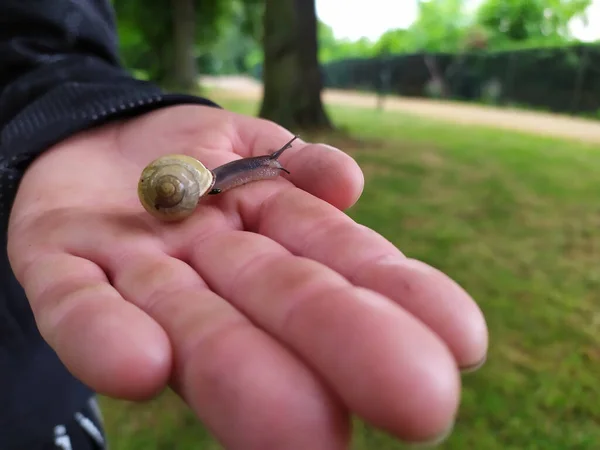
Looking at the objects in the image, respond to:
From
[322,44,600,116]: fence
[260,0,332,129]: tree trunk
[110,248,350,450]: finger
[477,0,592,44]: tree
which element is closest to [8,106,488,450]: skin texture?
[110,248,350,450]: finger

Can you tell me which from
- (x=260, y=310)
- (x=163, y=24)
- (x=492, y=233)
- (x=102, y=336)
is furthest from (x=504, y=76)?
(x=102, y=336)

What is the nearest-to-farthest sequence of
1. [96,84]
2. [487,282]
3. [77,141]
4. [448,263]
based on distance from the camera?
[77,141], [96,84], [487,282], [448,263]

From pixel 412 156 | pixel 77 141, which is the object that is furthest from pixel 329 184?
pixel 412 156

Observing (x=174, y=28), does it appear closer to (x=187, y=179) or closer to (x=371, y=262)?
(x=187, y=179)

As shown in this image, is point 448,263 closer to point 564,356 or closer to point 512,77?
point 564,356

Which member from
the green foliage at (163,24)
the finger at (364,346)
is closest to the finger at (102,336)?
the finger at (364,346)

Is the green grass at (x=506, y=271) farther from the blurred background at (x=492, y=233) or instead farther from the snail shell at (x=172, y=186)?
the snail shell at (x=172, y=186)

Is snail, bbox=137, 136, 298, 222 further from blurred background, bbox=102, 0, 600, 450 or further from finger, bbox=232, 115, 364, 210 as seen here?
blurred background, bbox=102, 0, 600, 450
